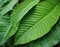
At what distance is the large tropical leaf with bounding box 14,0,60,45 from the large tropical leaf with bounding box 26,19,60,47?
0.24 ft

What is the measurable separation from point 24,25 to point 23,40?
0.14 m

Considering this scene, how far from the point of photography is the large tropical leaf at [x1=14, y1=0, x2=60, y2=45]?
1.25 metres

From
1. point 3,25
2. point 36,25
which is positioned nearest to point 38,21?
point 36,25

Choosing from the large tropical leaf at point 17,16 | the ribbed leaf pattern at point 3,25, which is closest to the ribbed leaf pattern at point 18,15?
the large tropical leaf at point 17,16

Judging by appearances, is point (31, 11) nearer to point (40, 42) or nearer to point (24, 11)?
point (24, 11)

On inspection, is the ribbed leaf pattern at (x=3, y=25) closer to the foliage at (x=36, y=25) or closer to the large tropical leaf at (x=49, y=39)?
the foliage at (x=36, y=25)

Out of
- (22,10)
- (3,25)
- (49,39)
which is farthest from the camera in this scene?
(3,25)

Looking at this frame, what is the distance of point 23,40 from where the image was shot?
1249 millimetres

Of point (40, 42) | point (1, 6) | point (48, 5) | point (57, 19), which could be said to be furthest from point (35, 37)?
point (1, 6)

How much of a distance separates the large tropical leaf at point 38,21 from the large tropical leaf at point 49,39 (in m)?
0.07

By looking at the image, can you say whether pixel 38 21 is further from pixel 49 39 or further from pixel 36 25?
pixel 49 39

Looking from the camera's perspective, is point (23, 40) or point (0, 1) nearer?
point (23, 40)

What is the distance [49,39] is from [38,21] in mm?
156

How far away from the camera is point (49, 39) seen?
1.29m
